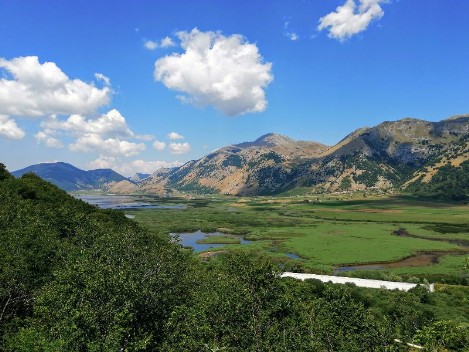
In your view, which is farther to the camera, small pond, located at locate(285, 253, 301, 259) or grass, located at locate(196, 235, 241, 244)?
grass, located at locate(196, 235, 241, 244)

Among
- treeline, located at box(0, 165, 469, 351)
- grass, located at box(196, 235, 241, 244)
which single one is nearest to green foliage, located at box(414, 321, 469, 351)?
treeline, located at box(0, 165, 469, 351)

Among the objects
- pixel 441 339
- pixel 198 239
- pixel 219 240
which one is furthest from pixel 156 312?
pixel 198 239

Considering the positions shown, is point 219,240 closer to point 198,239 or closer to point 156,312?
point 198,239

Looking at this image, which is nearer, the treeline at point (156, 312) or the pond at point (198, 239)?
the treeline at point (156, 312)

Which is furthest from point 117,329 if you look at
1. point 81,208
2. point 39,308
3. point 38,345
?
point 81,208

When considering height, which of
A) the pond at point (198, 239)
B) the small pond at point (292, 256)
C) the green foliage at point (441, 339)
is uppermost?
the green foliage at point (441, 339)

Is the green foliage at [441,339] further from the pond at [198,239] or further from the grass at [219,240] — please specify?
the grass at [219,240]

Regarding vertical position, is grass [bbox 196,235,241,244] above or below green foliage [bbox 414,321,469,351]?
below

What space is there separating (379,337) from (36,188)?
329 feet

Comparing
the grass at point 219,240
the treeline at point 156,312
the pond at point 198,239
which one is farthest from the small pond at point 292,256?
the treeline at point 156,312

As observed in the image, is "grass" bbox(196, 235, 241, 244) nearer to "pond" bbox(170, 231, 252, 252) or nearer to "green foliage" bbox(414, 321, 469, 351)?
"pond" bbox(170, 231, 252, 252)

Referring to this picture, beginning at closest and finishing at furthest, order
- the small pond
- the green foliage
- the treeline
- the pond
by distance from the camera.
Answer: the green foliage → the treeline → the small pond → the pond

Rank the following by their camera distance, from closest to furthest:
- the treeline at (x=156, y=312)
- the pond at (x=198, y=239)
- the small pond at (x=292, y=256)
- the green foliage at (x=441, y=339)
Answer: the green foliage at (x=441, y=339)
the treeline at (x=156, y=312)
the small pond at (x=292, y=256)
the pond at (x=198, y=239)

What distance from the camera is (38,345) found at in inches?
1120
